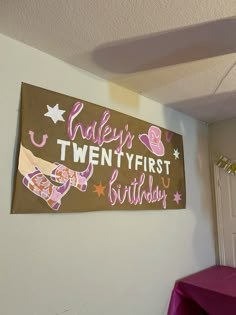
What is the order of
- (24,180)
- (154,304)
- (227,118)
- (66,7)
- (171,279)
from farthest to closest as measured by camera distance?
(227,118), (171,279), (154,304), (24,180), (66,7)

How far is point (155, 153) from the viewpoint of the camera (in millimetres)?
2191

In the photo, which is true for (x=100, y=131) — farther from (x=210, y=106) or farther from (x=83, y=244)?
(x=210, y=106)

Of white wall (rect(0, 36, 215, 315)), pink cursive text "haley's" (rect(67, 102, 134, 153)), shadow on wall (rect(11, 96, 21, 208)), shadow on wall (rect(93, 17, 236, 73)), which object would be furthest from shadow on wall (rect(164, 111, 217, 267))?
shadow on wall (rect(11, 96, 21, 208))

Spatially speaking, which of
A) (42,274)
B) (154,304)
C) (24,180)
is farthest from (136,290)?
(24,180)

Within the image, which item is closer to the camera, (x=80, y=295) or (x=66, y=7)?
(x=66, y=7)

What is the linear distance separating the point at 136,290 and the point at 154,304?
26cm

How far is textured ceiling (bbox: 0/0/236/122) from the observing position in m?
1.22

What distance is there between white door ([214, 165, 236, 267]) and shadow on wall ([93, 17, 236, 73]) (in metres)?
1.50

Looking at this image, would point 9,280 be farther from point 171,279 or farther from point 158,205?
point 171,279

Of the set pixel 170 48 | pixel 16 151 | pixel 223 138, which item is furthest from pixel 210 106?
pixel 16 151

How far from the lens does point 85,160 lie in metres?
1.67

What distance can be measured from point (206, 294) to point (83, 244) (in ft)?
3.62

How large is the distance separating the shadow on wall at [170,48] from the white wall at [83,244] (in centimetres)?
26

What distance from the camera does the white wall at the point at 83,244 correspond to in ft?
4.42
